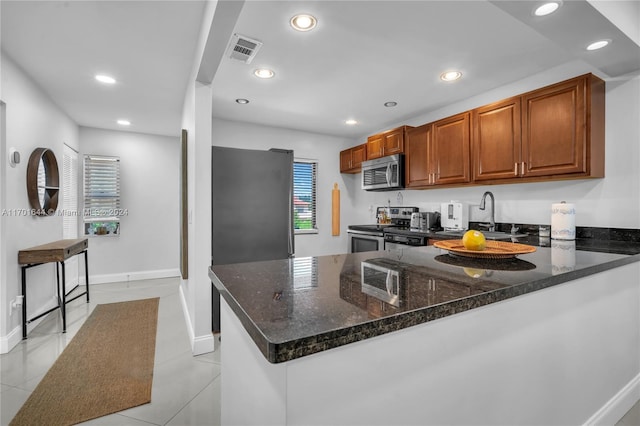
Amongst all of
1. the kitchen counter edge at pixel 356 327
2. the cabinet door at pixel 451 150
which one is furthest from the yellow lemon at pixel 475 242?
the cabinet door at pixel 451 150

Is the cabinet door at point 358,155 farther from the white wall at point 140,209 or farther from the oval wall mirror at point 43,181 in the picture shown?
the oval wall mirror at point 43,181

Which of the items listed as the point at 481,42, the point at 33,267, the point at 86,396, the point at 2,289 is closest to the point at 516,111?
the point at 481,42

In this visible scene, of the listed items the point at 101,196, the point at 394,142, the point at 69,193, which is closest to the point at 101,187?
the point at 101,196

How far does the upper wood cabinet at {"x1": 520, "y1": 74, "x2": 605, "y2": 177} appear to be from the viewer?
2215 mm

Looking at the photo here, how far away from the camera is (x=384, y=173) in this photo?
3.98 m

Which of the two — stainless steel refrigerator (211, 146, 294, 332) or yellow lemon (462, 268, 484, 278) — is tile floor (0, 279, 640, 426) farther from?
yellow lemon (462, 268, 484, 278)

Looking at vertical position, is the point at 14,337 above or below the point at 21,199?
below

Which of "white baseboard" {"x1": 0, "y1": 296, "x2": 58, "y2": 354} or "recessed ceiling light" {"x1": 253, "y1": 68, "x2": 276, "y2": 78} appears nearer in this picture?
"white baseboard" {"x1": 0, "y1": 296, "x2": 58, "y2": 354}

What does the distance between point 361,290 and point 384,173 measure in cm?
328

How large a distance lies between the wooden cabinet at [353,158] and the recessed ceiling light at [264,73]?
6.74 feet

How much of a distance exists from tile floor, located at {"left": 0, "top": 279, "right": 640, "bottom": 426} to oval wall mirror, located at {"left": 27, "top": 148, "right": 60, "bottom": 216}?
1204mm

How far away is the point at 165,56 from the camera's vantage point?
8.15 feet

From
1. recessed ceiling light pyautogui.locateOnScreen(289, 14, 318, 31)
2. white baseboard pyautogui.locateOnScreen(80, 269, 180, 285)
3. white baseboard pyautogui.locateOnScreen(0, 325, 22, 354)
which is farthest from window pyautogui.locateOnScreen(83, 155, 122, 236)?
recessed ceiling light pyautogui.locateOnScreen(289, 14, 318, 31)

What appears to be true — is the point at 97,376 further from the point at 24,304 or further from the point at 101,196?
the point at 101,196
